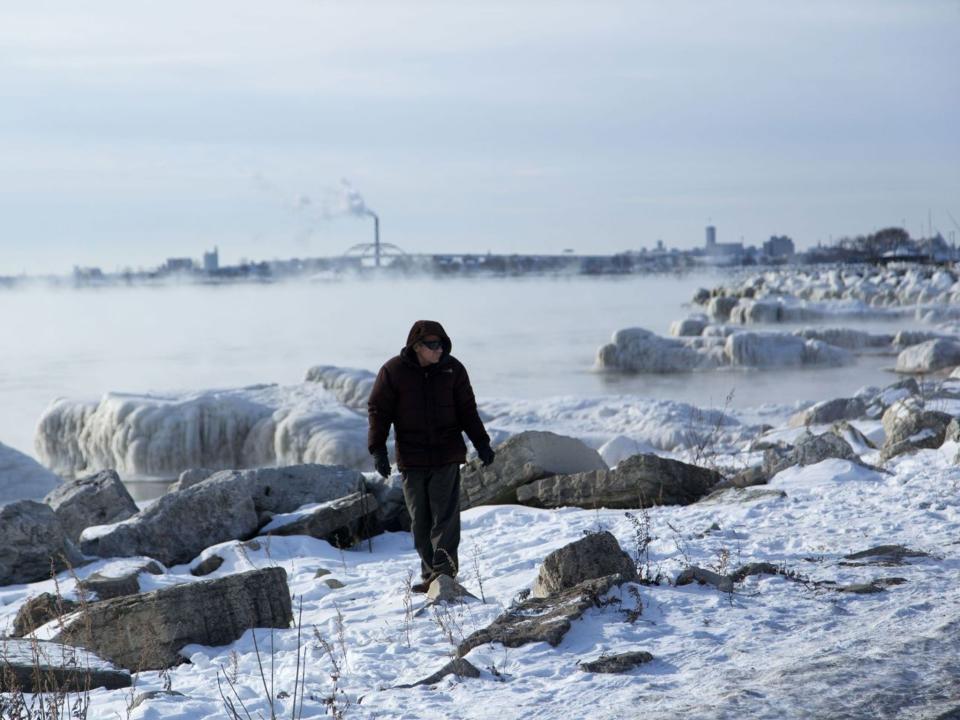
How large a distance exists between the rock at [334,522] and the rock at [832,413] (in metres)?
10.7

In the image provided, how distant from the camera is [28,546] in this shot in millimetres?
9000

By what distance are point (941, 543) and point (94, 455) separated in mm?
16812

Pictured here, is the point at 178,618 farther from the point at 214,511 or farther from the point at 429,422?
the point at 214,511

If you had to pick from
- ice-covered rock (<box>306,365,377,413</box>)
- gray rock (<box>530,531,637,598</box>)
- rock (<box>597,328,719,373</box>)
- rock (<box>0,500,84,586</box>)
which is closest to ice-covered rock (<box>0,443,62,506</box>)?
rock (<box>0,500,84,586</box>)

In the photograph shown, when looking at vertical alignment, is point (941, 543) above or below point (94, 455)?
above

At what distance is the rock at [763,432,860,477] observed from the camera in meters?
9.82

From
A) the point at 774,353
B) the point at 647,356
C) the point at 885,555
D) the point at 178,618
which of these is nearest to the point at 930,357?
the point at 774,353

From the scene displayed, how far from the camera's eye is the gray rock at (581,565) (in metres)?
6.16

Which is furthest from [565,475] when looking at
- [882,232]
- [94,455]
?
[882,232]

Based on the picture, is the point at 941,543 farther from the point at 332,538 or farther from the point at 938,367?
the point at 938,367

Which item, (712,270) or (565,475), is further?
(712,270)

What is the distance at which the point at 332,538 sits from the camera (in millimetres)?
9719

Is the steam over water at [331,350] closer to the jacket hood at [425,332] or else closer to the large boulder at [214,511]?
the large boulder at [214,511]

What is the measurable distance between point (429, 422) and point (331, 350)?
119 feet
